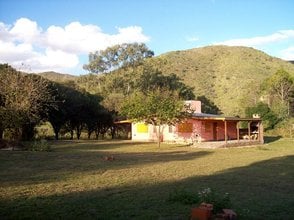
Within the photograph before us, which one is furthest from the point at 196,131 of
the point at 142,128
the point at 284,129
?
the point at 284,129

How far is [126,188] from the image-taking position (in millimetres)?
10125

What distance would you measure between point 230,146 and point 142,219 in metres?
23.3

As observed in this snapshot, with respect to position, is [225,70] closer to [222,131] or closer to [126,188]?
[222,131]

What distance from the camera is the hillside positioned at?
63603 mm

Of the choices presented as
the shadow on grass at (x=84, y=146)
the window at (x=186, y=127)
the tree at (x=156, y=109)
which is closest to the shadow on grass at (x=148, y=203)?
the shadow on grass at (x=84, y=146)

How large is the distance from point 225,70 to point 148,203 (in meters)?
67.6

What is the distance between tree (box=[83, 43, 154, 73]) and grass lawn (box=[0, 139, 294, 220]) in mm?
43937

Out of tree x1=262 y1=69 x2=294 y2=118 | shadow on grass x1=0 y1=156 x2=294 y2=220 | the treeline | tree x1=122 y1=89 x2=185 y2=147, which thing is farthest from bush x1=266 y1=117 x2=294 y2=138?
shadow on grass x1=0 y1=156 x2=294 y2=220

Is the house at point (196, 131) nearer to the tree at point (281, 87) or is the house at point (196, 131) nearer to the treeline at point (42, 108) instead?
the treeline at point (42, 108)

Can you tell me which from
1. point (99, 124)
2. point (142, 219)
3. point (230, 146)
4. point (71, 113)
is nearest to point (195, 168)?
point (142, 219)

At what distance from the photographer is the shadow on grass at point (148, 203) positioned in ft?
23.3

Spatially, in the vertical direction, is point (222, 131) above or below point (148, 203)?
above

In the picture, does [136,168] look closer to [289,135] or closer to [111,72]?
[289,135]

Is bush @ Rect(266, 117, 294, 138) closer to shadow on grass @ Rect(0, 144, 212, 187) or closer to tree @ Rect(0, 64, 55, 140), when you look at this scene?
tree @ Rect(0, 64, 55, 140)
